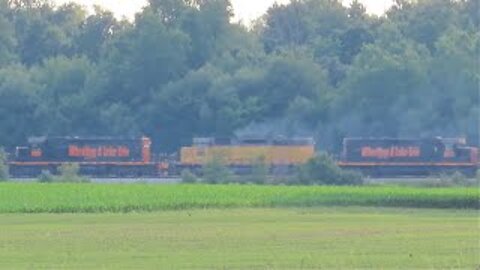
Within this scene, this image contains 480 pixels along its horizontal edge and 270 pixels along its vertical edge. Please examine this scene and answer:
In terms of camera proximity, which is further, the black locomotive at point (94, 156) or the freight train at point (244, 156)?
the black locomotive at point (94, 156)

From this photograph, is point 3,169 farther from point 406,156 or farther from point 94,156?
point 406,156

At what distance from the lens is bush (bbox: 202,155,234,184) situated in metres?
92.2

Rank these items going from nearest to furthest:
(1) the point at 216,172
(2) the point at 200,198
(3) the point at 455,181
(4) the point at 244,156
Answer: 1. (2) the point at 200,198
2. (3) the point at 455,181
3. (1) the point at 216,172
4. (4) the point at 244,156

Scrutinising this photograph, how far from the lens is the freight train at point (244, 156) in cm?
9762

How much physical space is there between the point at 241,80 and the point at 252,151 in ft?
82.9

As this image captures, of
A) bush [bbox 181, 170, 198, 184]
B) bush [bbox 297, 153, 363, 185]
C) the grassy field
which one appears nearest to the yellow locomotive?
bush [bbox 181, 170, 198, 184]

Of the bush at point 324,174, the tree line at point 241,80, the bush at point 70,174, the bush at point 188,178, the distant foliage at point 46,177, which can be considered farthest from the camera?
the tree line at point 241,80

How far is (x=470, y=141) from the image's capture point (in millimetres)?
107562

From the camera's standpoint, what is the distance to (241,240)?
41594 mm

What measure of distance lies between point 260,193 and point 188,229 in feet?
73.8

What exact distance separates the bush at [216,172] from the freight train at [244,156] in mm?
362

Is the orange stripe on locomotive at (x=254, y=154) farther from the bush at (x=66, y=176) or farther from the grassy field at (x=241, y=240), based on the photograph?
the grassy field at (x=241, y=240)

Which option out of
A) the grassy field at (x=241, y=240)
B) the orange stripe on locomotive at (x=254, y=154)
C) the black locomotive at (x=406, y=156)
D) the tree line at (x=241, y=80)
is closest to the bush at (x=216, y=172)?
the orange stripe on locomotive at (x=254, y=154)

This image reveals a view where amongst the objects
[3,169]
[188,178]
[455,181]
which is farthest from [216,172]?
[455,181]
